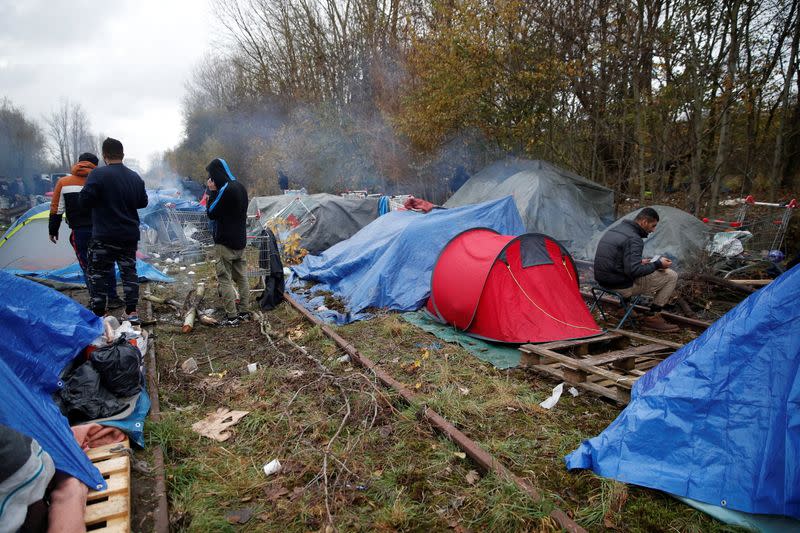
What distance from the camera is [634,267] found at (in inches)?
221

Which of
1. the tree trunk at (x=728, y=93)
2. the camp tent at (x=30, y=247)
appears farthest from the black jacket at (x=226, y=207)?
the tree trunk at (x=728, y=93)

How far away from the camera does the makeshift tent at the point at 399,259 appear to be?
6.93 meters

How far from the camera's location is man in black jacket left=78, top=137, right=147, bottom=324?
520cm

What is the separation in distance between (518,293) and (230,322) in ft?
13.8

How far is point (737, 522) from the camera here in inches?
94.3

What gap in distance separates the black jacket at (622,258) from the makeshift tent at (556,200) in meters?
3.82

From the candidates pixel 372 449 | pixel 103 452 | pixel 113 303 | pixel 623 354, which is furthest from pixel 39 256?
pixel 623 354

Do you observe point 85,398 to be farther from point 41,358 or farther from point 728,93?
point 728,93

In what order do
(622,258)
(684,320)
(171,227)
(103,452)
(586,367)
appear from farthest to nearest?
(171,227)
(684,320)
(622,258)
(586,367)
(103,452)

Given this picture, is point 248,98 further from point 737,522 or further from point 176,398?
point 737,522

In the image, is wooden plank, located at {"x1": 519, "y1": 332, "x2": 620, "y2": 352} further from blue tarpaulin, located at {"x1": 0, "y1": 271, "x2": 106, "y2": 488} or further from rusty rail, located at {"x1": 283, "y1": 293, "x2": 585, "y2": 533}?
blue tarpaulin, located at {"x1": 0, "y1": 271, "x2": 106, "y2": 488}

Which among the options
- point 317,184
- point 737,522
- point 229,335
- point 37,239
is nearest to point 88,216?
point 229,335

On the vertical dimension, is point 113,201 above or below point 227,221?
above

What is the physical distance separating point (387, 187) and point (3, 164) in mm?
30934
